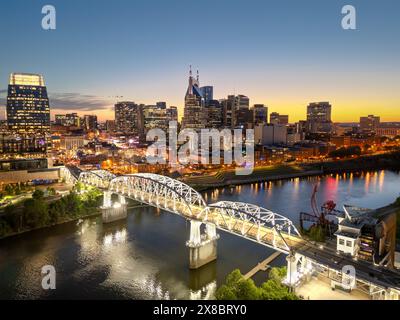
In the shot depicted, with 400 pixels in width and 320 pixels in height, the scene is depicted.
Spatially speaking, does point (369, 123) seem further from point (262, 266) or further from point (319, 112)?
point (262, 266)

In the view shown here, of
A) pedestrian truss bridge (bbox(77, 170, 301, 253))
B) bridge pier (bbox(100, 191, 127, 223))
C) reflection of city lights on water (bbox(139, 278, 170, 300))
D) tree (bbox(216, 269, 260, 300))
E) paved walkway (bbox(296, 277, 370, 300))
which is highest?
pedestrian truss bridge (bbox(77, 170, 301, 253))

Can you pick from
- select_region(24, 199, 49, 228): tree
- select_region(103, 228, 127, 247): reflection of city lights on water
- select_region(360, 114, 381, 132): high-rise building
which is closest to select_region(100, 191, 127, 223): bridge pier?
select_region(103, 228, 127, 247): reflection of city lights on water

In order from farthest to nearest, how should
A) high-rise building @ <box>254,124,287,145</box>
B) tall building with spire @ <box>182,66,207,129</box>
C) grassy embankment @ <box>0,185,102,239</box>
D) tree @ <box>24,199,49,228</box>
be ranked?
tall building with spire @ <box>182,66,207,129</box> < high-rise building @ <box>254,124,287,145</box> < tree @ <box>24,199,49,228</box> < grassy embankment @ <box>0,185,102,239</box>

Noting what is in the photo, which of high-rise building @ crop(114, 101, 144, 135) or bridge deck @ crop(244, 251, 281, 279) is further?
high-rise building @ crop(114, 101, 144, 135)

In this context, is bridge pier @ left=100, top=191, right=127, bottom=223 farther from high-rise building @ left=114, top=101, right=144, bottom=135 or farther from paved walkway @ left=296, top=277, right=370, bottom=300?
high-rise building @ left=114, top=101, right=144, bottom=135

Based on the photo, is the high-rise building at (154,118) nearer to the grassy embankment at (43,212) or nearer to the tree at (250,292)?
the grassy embankment at (43,212)
